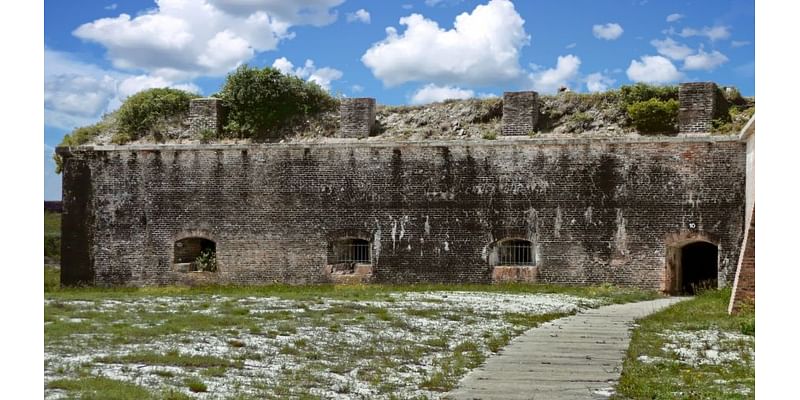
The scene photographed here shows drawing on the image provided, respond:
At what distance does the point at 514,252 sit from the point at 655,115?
477cm

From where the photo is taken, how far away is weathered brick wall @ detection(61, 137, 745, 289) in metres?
21.4

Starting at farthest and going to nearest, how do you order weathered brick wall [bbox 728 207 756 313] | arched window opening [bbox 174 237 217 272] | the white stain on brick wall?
arched window opening [bbox 174 237 217 272] → the white stain on brick wall → weathered brick wall [bbox 728 207 756 313]

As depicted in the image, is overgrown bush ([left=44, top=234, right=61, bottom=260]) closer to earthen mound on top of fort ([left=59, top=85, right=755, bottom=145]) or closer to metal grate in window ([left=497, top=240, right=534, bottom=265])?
earthen mound on top of fort ([left=59, top=85, right=755, bottom=145])

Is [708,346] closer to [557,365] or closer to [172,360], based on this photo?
[557,365]

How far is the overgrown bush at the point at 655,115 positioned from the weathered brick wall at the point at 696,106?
250 millimetres

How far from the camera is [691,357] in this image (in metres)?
11.0

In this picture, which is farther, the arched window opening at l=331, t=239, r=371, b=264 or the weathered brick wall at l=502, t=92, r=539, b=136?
the arched window opening at l=331, t=239, r=371, b=264

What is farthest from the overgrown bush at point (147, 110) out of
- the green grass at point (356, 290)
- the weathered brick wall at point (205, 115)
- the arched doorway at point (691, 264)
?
the arched doorway at point (691, 264)

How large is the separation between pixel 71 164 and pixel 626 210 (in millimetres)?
14302

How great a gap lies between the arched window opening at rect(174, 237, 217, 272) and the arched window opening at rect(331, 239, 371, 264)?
10.6 ft

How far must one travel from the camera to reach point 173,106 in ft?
84.8

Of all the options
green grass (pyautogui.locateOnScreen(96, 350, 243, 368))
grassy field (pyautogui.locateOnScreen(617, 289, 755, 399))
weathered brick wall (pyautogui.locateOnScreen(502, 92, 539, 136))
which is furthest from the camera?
Result: weathered brick wall (pyautogui.locateOnScreen(502, 92, 539, 136))

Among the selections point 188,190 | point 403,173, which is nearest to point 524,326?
point 403,173

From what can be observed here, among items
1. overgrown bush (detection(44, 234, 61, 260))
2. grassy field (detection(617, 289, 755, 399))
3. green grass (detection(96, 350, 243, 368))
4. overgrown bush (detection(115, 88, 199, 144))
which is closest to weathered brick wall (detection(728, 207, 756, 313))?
grassy field (detection(617, 289, 755, 399))
